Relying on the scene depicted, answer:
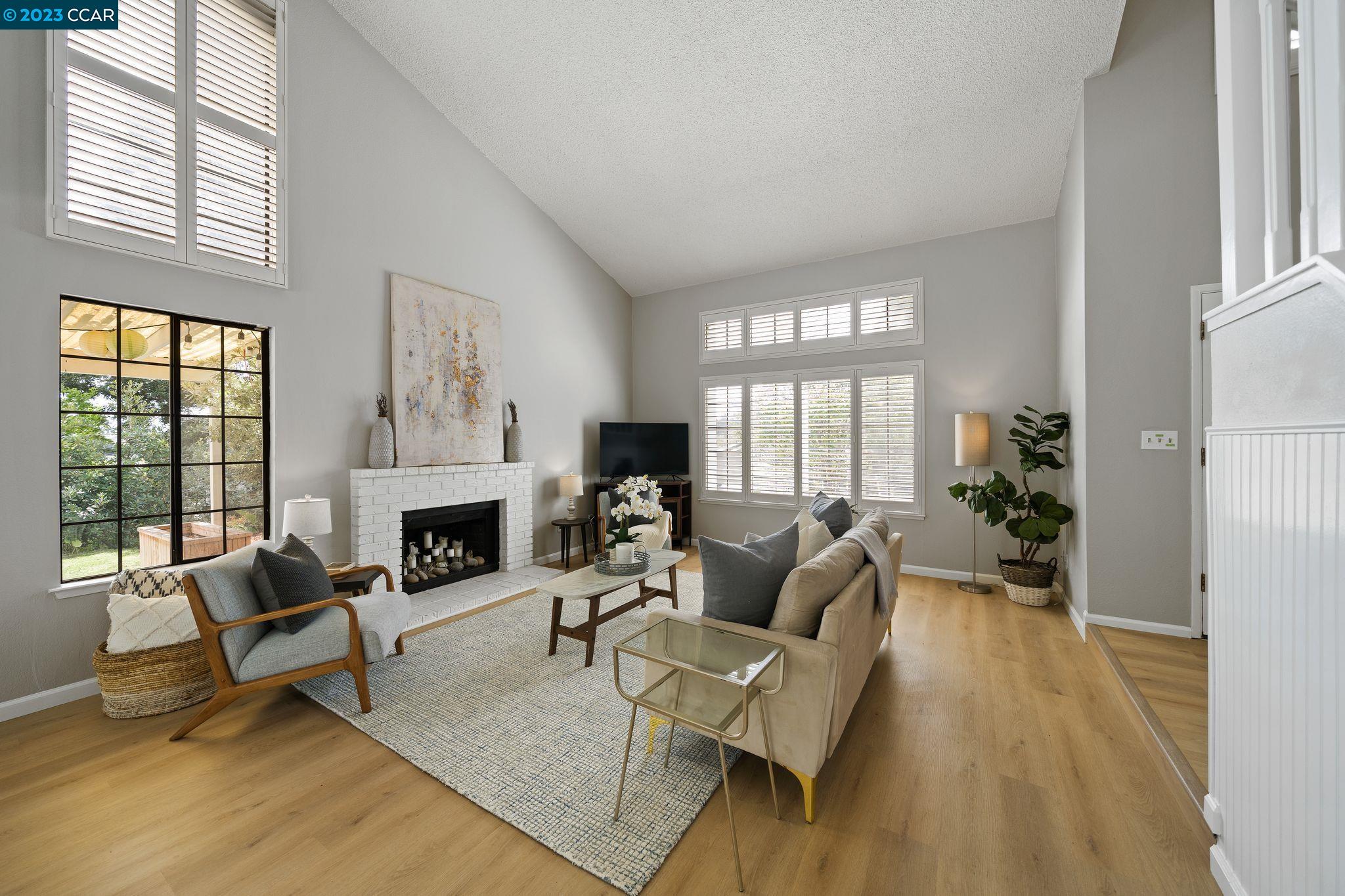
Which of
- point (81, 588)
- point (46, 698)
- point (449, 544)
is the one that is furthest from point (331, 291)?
point (46, 698)

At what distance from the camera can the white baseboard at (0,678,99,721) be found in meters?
2.57

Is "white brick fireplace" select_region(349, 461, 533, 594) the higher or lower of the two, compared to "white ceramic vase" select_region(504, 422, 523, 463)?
lower

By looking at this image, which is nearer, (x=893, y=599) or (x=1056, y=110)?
(x=893, y=599)

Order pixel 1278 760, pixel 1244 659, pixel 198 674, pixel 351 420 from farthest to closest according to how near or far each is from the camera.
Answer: pixel 351 420
pixel 198 674
pixel 1244 659
pixel 1278 760

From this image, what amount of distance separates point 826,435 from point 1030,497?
6.59ft

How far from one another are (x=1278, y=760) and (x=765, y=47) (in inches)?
165

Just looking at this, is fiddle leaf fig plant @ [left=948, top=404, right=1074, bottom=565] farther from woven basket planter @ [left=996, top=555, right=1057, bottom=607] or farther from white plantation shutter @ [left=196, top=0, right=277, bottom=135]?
white plantation shutter @ [left=196, top=0, right=277, bottom=135]

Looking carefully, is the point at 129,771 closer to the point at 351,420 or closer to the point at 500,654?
the point at 500,654

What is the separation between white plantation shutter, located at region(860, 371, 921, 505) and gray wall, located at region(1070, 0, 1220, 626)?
5.74ft

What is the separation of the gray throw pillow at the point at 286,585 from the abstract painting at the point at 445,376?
1.78 meters

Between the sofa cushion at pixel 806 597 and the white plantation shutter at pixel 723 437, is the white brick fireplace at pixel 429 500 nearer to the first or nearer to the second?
the white plantation shutter at pixel 723 437

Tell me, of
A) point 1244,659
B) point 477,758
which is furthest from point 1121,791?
point 477,758

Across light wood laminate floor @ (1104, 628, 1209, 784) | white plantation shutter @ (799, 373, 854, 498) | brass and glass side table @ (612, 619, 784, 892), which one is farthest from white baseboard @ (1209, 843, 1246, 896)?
white plantation shutter @ (799, 373, 854, 498)

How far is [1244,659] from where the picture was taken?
142 cm
